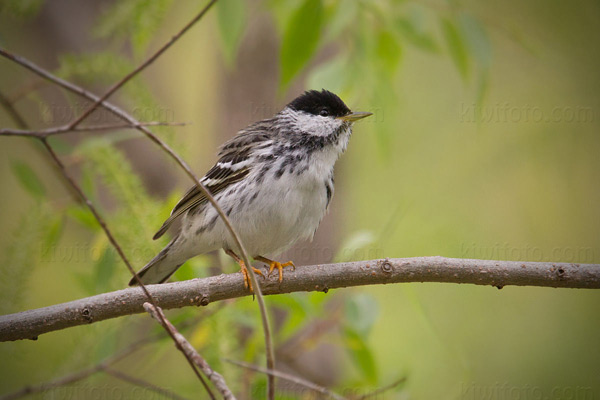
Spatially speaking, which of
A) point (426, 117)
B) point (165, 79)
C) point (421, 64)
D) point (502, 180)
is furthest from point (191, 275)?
point (421, 64)

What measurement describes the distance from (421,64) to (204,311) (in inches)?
230

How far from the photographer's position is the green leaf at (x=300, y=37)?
11.7 feet

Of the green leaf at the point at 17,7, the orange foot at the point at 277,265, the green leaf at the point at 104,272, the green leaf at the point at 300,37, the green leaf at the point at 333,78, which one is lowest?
the orange foot at the point at 277,265

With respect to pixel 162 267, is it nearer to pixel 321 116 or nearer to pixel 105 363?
pixel 105 363

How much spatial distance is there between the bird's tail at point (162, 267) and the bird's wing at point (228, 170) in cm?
23

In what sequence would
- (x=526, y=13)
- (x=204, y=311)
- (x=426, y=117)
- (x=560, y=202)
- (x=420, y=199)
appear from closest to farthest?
(x=204, y=311) < (x=526, y=13) < (x=560, y=202) < (x=420, y=199) < (x=426, y=117)

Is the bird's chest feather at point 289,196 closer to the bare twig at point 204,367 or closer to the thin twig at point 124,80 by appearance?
the thin twig at point 124,80

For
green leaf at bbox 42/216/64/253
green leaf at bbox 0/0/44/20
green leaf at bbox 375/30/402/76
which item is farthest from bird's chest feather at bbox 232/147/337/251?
green leaf at bbox 0/0/44/20

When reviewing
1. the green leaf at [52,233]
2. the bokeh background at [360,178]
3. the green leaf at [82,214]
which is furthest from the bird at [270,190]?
the green leaf at [52,233]

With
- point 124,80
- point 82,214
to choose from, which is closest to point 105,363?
point 82,214

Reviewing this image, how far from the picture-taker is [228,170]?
4516mm

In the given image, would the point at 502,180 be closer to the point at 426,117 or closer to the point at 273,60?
the point at 426,117

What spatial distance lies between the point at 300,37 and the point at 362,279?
5.26 ft

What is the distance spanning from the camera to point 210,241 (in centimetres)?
436
